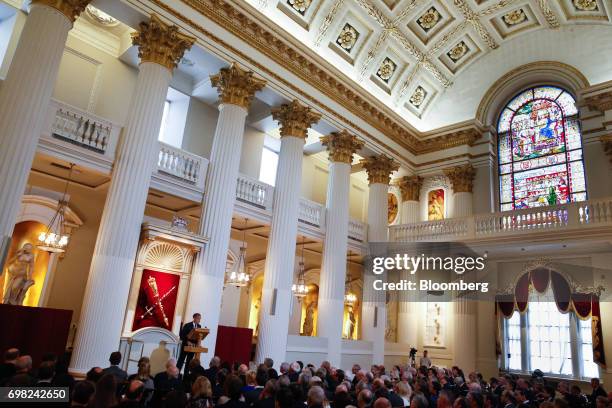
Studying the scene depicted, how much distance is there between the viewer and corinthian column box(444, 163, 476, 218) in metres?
17.5

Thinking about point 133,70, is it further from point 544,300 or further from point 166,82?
point 544,300

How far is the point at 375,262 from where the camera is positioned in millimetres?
16781

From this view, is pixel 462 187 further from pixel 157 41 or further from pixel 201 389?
pixel 201 389

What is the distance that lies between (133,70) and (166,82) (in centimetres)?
320

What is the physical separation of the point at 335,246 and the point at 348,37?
7015mm

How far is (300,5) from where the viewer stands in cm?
1396

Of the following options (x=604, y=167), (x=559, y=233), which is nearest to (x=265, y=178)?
(x=559, y=233)

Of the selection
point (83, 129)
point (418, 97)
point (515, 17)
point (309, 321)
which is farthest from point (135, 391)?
point (515, 17)

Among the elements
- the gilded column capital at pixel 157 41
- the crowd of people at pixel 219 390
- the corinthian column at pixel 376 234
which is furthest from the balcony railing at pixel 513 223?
the gilded column capital at pixel 157 41

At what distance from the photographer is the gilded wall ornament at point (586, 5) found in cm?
1545

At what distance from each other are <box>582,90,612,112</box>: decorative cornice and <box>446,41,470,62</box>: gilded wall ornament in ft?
15.9

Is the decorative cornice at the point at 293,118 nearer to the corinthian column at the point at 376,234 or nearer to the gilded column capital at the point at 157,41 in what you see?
the gilded column capital at the point at 157,41

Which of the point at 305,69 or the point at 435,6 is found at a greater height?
the point at 435,6

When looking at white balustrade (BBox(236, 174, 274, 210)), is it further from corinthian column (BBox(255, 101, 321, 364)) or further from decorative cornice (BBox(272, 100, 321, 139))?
decorative cornice (BBox(272, 100, 321, 139))
